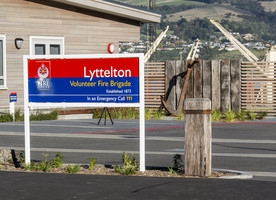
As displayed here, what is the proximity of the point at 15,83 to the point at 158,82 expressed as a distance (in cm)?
610

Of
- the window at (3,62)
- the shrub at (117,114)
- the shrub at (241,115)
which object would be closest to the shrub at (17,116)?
the window at (3,62)

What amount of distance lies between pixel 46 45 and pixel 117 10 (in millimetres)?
3717

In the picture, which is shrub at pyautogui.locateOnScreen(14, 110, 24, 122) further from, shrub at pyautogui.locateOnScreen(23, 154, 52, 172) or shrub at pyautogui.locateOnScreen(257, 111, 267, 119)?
shrub at pyautogui.locateOnScreen(23, 154, 52, 172)

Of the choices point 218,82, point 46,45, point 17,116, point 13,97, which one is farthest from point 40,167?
point 46,45

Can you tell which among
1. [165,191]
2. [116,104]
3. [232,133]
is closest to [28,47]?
[232,133]

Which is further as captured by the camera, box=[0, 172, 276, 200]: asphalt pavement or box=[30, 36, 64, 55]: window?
box=[30, 36, 64, 55]: window

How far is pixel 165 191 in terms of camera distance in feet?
34.9

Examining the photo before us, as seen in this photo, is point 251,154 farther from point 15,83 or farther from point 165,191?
point 15,83

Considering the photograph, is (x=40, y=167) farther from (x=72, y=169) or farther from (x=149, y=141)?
(x=149, y=141)

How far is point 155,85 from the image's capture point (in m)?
30.4

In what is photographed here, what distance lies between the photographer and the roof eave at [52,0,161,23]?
29578mm

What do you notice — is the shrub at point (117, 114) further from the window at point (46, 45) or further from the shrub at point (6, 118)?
the shrub at point (6, 118)

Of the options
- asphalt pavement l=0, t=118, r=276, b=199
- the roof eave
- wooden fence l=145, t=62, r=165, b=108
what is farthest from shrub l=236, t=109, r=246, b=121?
the roof eave

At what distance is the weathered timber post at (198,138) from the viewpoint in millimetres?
12203
